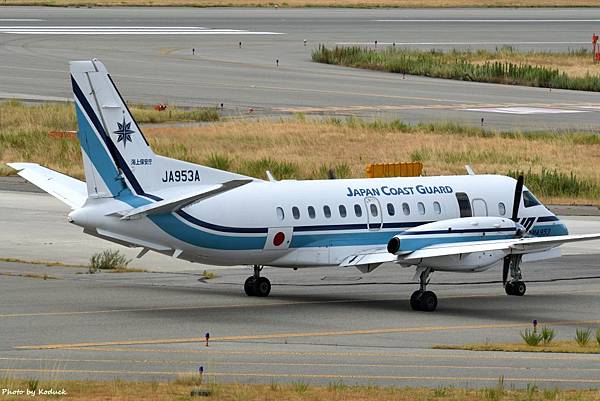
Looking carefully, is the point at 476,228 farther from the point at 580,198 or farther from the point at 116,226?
the point at 580,198

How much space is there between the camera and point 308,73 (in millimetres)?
91375

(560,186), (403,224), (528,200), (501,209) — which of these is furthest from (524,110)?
(403,224)

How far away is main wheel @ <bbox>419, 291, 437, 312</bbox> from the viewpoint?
3281cm

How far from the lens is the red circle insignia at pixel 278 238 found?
32.4m

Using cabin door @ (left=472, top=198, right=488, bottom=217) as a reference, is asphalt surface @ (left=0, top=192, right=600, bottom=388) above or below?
below

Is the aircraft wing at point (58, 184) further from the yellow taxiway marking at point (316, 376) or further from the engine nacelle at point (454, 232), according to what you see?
the yellow taxiway marking at point (316, 376)

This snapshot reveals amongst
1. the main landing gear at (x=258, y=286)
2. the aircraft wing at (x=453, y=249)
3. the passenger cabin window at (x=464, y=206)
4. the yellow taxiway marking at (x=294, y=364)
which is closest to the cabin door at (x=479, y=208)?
the passenger cabin window at (x=464, y=206)

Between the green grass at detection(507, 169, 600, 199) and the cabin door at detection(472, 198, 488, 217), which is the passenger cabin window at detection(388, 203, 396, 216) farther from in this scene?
the green grass at detection(507, 169, 600, 199)

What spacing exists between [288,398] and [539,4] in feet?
439

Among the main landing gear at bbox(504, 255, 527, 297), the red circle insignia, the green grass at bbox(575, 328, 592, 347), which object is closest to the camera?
the green grass at bbox(575, 328, 592, 347)

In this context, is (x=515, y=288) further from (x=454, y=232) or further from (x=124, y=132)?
(x=124, y=132)

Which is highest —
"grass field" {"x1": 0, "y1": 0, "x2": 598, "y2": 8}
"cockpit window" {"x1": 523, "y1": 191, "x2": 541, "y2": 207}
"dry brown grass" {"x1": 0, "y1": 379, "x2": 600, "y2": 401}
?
"grass field" {"x1": 0, "y1": 0, "x2": 598, "y2": 8}

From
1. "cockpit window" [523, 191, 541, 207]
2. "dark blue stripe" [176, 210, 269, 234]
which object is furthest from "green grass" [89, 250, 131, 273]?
"cockpit window" [523, 191, 541, 207]

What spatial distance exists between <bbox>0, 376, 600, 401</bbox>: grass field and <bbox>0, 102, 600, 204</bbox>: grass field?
103 feet
